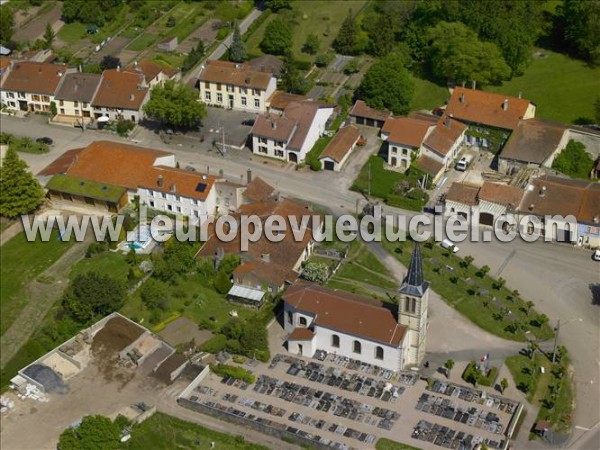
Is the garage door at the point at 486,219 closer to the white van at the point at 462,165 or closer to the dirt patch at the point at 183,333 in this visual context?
the white van at the point at 462,165

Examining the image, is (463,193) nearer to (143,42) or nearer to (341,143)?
(341,143)

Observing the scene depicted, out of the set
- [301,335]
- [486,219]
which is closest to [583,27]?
[486,219]

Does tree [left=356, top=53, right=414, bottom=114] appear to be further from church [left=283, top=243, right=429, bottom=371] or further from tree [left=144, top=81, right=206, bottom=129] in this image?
church [left=283, top=243, right=429, bottom=371]

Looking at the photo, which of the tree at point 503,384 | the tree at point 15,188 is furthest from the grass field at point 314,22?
the tree at point 503,384

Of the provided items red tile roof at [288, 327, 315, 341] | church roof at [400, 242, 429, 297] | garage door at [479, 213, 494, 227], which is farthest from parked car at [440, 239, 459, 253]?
red tile roof at [288, 327, 315, 341]

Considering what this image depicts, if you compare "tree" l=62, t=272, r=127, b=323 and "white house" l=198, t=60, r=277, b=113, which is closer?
"tree" l=62, t=272, r=127, b=323

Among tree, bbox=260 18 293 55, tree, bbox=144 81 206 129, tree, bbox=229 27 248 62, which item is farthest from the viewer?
tree, bbox=260 18 293 55

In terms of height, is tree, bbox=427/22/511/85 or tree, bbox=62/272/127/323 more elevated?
tree, bbox=427/22/511/85
